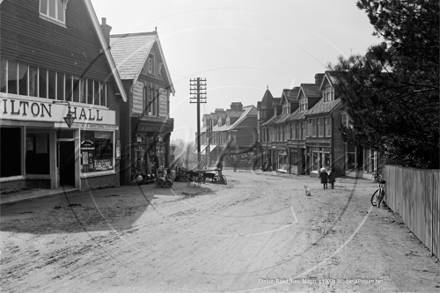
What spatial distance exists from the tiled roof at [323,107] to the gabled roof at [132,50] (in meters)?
17.9

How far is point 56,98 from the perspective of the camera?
61.9ft

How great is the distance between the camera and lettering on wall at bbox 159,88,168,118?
3055 cm

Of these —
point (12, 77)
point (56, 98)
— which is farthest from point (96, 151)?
point (12, 77)

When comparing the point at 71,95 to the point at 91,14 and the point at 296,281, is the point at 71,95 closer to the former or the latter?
the point at 91,14

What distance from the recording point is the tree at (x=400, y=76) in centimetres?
923

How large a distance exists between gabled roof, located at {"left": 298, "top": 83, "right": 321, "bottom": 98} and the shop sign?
28825 millimetres

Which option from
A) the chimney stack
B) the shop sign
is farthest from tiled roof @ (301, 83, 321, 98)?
the shop sign

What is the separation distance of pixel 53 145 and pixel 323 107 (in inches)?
1173

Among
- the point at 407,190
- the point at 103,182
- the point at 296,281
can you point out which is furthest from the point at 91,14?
the point at 296,281

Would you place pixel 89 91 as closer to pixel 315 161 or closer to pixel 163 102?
pixel 163 102

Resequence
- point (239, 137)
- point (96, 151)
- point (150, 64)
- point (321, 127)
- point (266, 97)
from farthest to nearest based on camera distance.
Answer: point (239, 137), point (266, 97), point (321, 127), point (150, 64), point (96, 151)

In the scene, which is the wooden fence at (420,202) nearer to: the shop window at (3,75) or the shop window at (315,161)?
the shop window at (3,75)

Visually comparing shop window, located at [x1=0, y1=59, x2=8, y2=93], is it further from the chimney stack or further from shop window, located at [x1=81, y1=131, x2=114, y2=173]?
the chimney stack

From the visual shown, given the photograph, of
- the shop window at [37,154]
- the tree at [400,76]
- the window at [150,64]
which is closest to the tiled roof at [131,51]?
the window at [150,64]
